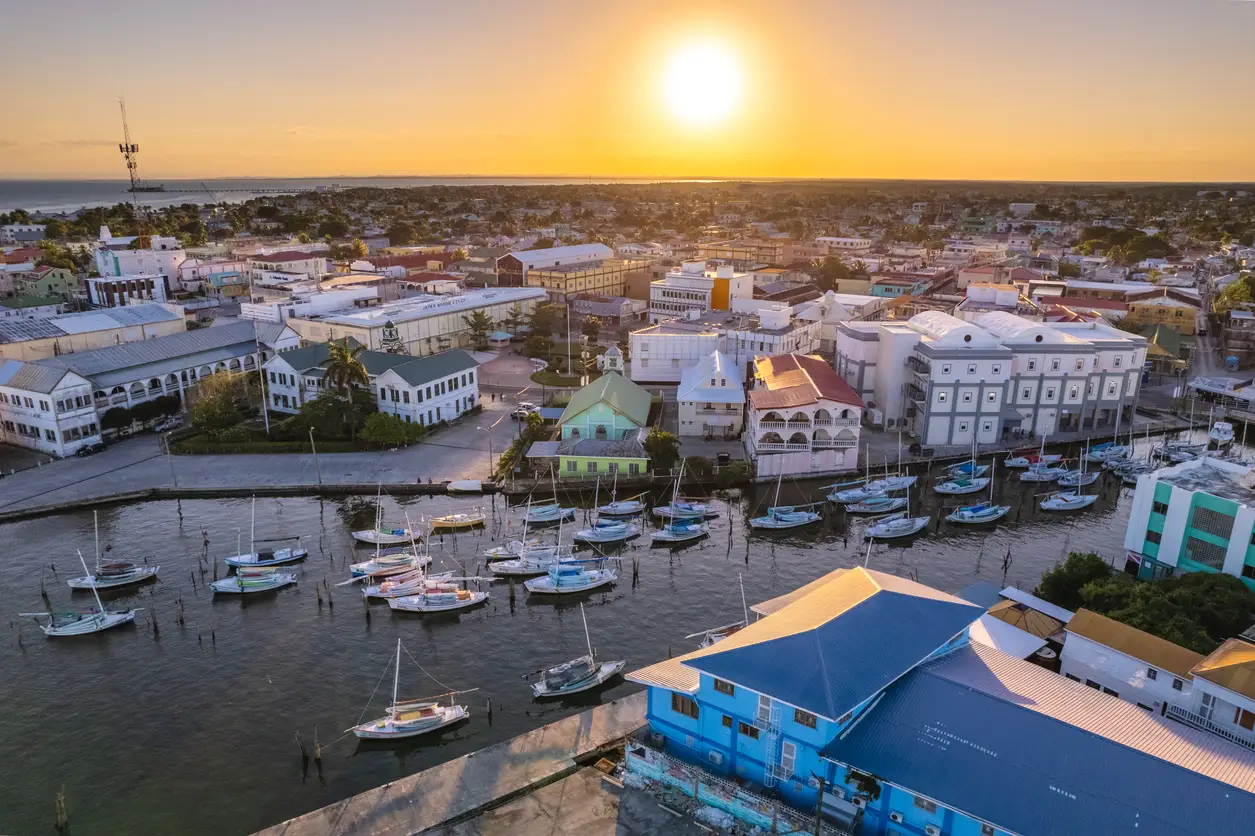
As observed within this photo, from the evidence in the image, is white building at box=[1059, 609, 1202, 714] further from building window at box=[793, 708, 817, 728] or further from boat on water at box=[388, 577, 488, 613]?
boat on water at box=[388, 577, 488, 613]

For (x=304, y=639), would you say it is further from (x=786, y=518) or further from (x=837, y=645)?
(x=786, y=518)

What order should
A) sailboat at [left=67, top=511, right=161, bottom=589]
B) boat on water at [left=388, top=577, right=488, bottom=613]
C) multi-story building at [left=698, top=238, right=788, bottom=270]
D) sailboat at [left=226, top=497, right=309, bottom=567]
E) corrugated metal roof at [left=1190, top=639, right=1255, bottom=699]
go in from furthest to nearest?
1. multi-story building at [left=698, top=238, right=788, bottom=270]
2. sailboat at [left=226, top=497, right=309, bottom=567]
3. sailboat at [left=67, top=511, right=161, bottom=589]
4. boat on water at [left=388, top=577, right=488, bottom=613]
5. corrugated metal roof at [left=1190, top=639, right=1255, bottom=699]

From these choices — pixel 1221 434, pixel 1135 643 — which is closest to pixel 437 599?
pixel 1135 643

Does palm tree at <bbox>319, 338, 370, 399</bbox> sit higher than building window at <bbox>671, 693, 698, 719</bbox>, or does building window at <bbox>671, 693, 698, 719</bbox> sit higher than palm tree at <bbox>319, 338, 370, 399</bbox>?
palm tree at <bbox>319, 338, 370, 399</bbox>

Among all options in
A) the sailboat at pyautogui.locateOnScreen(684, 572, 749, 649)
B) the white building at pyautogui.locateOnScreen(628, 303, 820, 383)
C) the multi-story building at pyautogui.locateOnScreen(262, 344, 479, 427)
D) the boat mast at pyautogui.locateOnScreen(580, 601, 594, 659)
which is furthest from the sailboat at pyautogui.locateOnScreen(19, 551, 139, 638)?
the white building at pyautogui.locateOnScreen(628, 303, 820, 383)

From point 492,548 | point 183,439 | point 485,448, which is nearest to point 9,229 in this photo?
point 183,439

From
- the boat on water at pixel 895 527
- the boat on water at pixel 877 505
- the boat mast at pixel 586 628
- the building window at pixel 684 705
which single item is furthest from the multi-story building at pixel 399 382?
the building window at pixel 684 705
